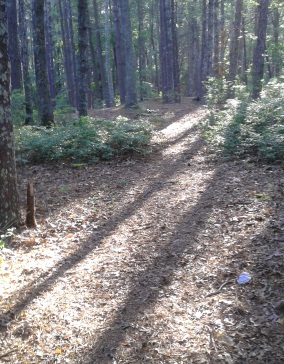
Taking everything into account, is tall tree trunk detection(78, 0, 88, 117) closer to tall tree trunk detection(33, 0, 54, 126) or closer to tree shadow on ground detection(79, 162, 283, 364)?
tall tree trunk detection(33, 0, 54, 126)

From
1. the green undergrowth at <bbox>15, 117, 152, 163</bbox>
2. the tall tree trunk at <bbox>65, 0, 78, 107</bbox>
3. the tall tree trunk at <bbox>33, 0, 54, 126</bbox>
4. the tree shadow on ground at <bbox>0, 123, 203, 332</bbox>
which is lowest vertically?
the tree shadow on ground at <bbox>0, 123, 203, 332</bbox>

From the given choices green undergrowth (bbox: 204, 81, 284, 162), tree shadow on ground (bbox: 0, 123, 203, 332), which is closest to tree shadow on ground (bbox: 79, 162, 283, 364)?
tree shadow on ground (bbox: 0, 123, 203, 332)

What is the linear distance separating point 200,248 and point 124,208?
2.50 m

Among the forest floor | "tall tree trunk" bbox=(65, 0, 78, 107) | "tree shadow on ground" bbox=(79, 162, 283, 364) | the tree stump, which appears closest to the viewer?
"tree shadow on ground" bbox=(79, 162, 283, 364)

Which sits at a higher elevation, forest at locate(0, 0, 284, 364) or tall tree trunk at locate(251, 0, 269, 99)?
tall tree trunk at locate(251, 0, 269, 99)

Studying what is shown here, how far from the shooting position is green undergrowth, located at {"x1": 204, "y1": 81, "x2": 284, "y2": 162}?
839 centimetres

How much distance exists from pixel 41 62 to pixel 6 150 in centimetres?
835

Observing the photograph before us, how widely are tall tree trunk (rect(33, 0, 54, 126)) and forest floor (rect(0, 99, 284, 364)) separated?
6211 millimetres

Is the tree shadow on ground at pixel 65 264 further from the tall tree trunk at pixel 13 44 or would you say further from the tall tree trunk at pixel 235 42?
the tall tree trunk at pixel 235 42

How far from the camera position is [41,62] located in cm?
1312

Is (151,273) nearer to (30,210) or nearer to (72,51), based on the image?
(30,210)

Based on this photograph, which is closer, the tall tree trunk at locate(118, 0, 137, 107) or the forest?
the forest

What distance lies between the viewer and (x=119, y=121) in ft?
41.0

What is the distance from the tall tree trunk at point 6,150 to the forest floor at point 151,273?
0.38 metres
